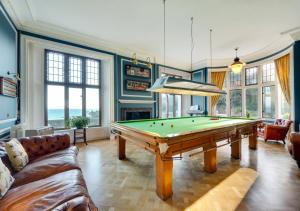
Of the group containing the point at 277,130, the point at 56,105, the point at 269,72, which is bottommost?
the point at 277,130

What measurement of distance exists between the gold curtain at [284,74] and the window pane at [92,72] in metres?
6.44

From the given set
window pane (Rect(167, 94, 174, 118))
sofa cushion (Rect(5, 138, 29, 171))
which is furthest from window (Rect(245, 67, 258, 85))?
sofa cushion (Rect(5, 138, 29, 171))

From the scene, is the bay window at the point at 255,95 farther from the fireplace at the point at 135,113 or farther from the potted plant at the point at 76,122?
the potted plant at the point at 76,122

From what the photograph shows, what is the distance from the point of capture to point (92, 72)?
18.5 feet

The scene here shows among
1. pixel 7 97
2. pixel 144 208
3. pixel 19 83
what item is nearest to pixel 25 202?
pixel 144 208

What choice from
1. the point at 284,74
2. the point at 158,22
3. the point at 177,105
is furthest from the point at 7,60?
the point at 284,74

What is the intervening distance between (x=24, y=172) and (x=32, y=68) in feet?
11.6

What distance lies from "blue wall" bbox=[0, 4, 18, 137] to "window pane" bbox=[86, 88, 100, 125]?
2063 mm

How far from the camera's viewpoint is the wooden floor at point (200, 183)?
193cm

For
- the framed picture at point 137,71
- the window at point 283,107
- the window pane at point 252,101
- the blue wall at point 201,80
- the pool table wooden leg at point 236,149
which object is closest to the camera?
the pool table wooden leg at point 236,149

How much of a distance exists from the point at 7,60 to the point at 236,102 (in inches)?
314

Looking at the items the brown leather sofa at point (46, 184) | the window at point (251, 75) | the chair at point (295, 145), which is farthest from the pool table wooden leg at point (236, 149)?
the window at point (251, 75)

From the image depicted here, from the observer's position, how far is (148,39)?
4.85 metres

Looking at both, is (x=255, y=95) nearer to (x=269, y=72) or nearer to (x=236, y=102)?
(x=236, y=102)
